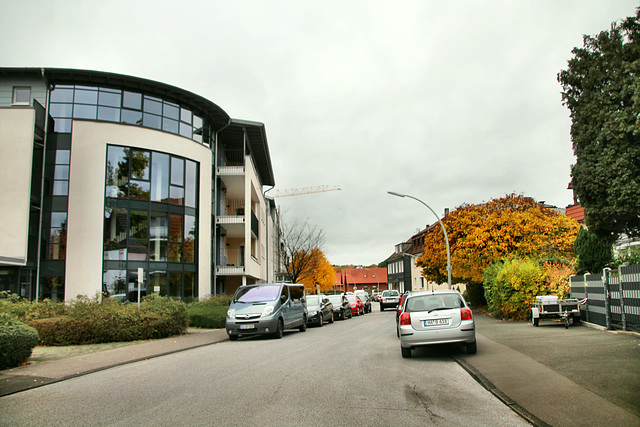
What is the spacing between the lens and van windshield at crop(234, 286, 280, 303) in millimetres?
17062

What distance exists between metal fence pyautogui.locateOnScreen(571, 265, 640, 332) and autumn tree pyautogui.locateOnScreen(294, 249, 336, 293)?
117ft

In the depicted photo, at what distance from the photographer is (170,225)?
85.7 ft

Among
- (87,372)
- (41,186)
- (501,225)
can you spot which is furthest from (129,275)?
(501,225)

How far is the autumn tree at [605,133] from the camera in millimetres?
15977

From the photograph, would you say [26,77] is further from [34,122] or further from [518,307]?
[518,307]

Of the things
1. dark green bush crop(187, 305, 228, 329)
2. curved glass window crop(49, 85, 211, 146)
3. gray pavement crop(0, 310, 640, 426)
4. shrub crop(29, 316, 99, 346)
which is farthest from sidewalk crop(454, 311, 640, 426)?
curved glass window crop(49, 85, 211, 146)

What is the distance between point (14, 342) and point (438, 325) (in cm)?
851

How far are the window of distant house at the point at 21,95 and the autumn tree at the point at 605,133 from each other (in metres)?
23.8

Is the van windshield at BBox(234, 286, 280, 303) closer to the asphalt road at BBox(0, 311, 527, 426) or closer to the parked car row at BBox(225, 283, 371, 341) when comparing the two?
the parked car row at BBox(225, 283, 371, 341)

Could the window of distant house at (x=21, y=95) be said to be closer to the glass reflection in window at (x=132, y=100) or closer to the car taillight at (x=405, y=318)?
the glass reflection in window at (x=132, y=100)

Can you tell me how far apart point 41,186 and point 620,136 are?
2390 centimetres

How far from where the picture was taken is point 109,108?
25.0 metres

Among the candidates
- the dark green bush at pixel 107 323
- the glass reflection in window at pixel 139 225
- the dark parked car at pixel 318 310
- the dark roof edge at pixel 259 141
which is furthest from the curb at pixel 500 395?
the dark roof edge at pixel 259 141

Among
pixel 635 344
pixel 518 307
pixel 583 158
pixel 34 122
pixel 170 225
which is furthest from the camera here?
pixel 170 225
